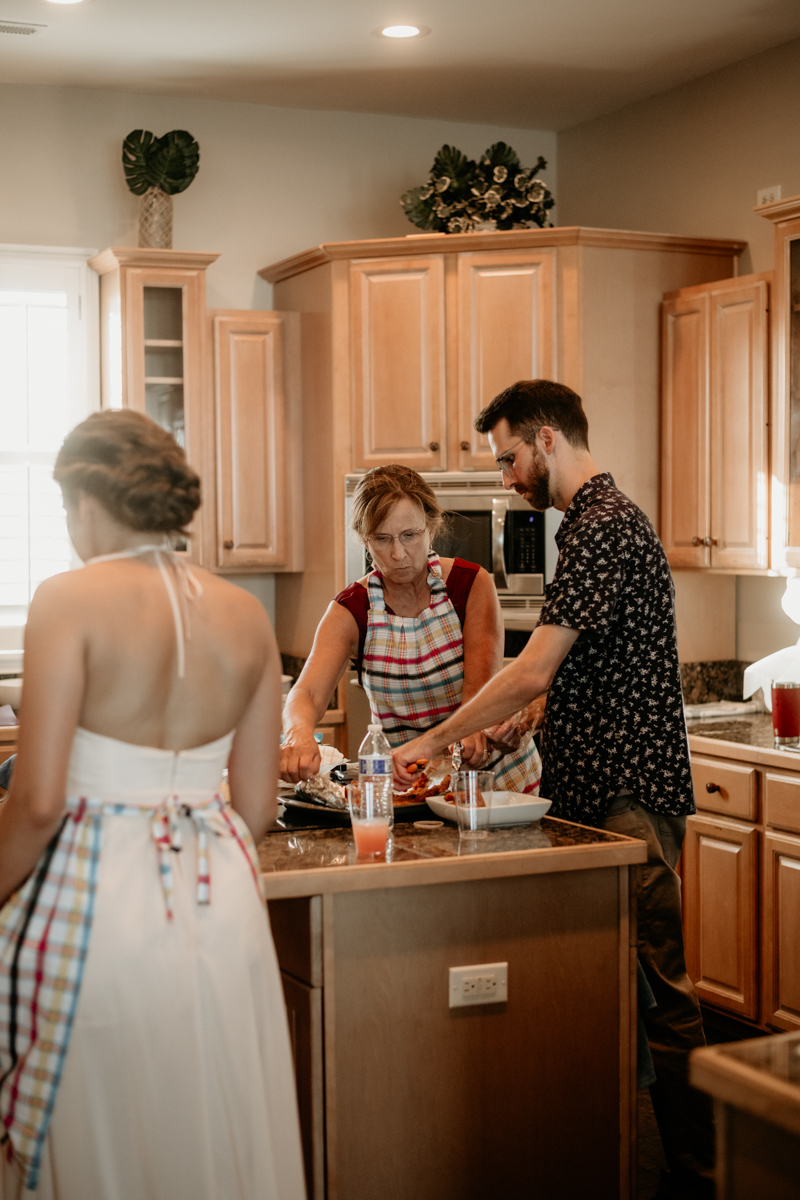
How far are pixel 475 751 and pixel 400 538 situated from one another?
1.57ft

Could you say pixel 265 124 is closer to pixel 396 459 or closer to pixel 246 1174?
pixel 396 459

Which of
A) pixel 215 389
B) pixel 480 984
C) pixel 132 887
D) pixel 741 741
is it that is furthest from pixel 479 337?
pixel 132 887

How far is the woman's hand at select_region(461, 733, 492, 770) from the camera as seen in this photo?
2504mm

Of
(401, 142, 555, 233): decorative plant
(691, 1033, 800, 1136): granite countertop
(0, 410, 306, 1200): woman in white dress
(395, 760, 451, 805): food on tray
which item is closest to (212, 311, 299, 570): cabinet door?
(401, 142, 555, 233): decorative plant

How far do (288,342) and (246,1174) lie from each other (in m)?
3.39

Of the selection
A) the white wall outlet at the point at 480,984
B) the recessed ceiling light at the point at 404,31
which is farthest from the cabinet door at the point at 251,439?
the white wall outlet at the point at 480,984

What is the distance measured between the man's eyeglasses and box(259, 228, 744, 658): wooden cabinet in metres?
1.58

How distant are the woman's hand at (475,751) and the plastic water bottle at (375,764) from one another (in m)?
0.31

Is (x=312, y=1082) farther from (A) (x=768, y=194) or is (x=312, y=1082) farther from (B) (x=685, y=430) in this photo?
(A) (x=768, y=194)

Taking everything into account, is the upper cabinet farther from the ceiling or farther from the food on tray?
the food on tray

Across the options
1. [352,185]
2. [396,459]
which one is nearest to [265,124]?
[352,185]

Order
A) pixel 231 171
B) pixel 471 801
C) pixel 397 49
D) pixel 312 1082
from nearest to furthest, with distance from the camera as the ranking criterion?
1. pixel 312 1082
2. pixel 471 801
3. pixel 397 49
4. pixel 231 171

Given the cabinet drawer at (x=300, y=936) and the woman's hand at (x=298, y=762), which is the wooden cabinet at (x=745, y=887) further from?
the cabinet drawer at (x=300, y=936)

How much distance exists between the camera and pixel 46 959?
150 cm
